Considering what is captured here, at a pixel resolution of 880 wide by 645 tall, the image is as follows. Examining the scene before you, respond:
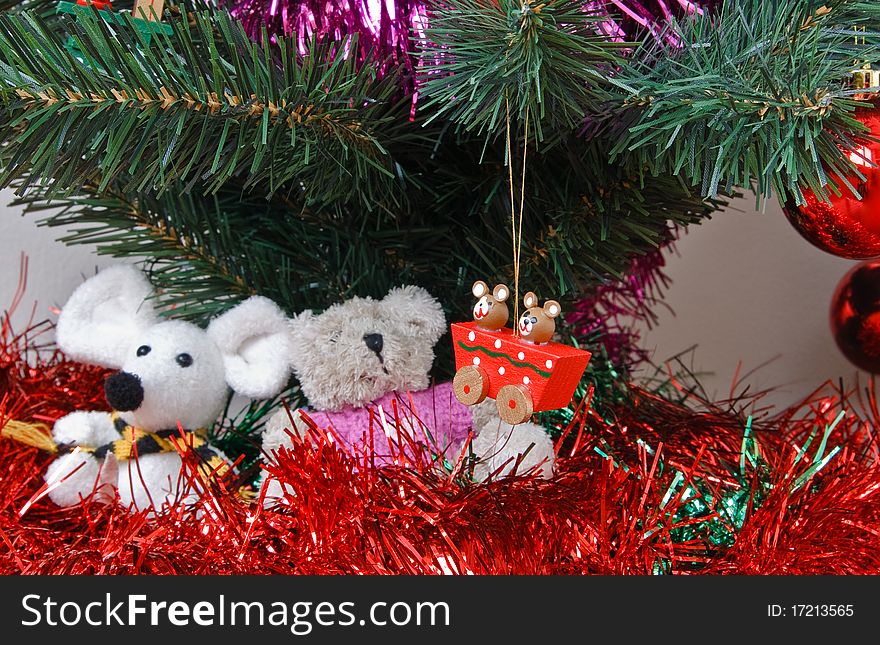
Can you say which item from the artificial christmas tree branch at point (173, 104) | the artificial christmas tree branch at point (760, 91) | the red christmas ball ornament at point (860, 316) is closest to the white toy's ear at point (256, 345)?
the artificial christmas tree branch at point (173, 104)

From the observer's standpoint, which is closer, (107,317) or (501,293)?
(501,293)

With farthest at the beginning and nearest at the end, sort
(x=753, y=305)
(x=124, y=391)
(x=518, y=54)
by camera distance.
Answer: (x=753, y=305) < (x=124, y=391) < (x=518, y=54)

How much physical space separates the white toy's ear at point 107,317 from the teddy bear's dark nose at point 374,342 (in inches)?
5.7

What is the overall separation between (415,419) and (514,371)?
112 millimetres

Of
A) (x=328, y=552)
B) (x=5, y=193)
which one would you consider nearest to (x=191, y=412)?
(x=328, y=552)

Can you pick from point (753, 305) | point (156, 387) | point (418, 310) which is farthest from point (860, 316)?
point (156, 387)

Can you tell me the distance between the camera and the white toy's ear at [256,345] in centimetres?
47

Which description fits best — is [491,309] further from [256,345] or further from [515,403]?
[256,345]

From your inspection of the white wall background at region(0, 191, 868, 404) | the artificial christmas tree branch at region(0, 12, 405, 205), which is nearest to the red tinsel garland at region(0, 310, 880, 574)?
the artificial christmas tree branch at region(0, 12, 405, 205)

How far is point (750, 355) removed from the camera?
2.52ft

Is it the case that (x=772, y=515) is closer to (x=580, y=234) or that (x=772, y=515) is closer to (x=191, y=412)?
(x=580, y=234)

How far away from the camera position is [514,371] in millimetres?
351

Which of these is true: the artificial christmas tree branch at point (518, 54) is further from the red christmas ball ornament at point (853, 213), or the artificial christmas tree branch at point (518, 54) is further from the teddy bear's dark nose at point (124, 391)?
the teddy bear's dark nose at point (124, 391)

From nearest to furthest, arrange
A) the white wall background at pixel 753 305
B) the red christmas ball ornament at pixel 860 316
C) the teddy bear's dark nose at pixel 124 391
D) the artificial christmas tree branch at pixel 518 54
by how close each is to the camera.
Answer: the artificial christmas tree branch at pixel 518 54
the teddy bear's dark nose at pixel 124 391
the red christmas ball ornament at pixel 860 316
the white wall background at pixel 753 305
